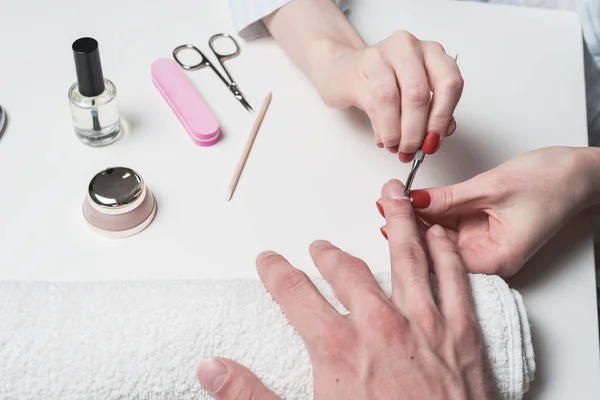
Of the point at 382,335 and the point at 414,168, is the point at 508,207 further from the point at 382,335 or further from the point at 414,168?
the point at 382,335

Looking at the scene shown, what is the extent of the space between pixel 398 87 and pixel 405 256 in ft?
0.63

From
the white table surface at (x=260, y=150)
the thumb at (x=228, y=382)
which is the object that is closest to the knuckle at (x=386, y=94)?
the white table surface at (x=260, y=150)

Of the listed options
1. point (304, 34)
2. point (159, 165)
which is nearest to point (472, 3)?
point (304, 34)

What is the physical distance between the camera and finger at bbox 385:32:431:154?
0.65 meters

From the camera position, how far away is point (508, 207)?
647mm

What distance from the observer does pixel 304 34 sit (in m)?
0.83

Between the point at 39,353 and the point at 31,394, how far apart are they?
3 centimetres

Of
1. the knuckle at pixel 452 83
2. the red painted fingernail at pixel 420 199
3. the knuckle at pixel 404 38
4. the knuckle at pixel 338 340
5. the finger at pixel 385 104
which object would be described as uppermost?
the knuckle at pixel 404 38

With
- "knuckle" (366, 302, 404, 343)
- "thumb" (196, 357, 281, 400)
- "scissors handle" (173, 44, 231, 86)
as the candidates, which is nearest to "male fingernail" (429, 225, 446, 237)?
"knuckle" (366, 302, 404, 343)

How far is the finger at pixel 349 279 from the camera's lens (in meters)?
0.55

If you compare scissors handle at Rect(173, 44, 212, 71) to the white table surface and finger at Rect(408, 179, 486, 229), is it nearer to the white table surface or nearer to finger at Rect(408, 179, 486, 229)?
the white table surface

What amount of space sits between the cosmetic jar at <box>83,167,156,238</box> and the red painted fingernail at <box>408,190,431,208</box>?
0.27m

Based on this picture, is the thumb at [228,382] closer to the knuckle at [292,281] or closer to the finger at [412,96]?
the knuckle at [292,281]

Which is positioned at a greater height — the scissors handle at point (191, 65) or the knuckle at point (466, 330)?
the scissors handle at point (191, 65)
